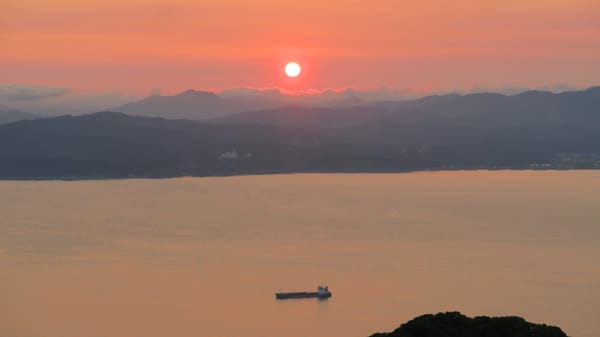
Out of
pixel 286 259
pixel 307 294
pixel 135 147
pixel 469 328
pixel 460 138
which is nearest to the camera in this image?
pixel 469 328

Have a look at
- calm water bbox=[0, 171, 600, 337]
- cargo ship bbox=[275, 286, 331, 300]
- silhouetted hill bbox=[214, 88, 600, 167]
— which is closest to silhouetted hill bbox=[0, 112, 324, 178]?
silhouetted hill bbox=[214, 88, 600, 167]

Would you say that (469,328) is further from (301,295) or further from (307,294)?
(307,294)

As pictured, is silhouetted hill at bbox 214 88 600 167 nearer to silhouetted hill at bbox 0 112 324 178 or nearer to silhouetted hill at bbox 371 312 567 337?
silhouetted hill at bbox 0 112 324 178

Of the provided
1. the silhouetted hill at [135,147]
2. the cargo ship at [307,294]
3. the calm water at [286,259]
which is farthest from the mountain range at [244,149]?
the cargo ship at [307,294]

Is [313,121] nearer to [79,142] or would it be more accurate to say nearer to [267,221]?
[79,142]

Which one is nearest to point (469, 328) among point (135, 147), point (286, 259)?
point (286, 259)

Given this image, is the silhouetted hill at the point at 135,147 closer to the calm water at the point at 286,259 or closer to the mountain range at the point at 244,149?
the mountain range at the point at 244,149
